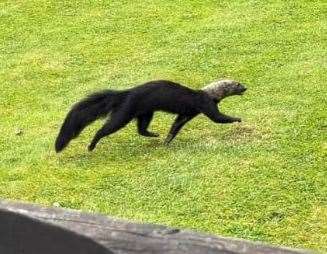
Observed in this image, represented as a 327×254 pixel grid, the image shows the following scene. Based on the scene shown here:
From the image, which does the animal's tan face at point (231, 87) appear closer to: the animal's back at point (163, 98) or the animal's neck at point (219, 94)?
the animal's neck at point (219, 94)

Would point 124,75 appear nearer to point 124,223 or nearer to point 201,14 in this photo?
point 201,14

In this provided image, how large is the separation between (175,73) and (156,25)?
5.58 ft

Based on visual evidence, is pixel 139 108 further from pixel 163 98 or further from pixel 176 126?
pixel 176 126

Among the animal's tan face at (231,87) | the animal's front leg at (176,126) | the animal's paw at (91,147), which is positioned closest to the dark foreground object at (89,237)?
the animal's paw at (91,147)

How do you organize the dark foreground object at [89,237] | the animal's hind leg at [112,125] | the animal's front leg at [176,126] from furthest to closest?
the animal's front leg at [176,126], the animal's hind leg at [112,125], the dark foreground object at [89,237]

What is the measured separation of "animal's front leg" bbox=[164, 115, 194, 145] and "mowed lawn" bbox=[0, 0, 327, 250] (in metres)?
0.10

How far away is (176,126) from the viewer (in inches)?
242

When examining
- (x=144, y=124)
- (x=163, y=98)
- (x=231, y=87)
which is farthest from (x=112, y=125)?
(x=231, y=87)

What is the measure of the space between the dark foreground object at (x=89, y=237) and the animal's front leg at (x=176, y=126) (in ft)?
14.1

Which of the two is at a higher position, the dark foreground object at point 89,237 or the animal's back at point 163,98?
the dark foreground object at point 89,237

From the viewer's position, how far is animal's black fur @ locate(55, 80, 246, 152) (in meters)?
5.82

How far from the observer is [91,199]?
16.7 ft

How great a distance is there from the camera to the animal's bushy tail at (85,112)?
228 inches

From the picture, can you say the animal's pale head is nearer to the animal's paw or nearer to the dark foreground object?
the animal's paw
